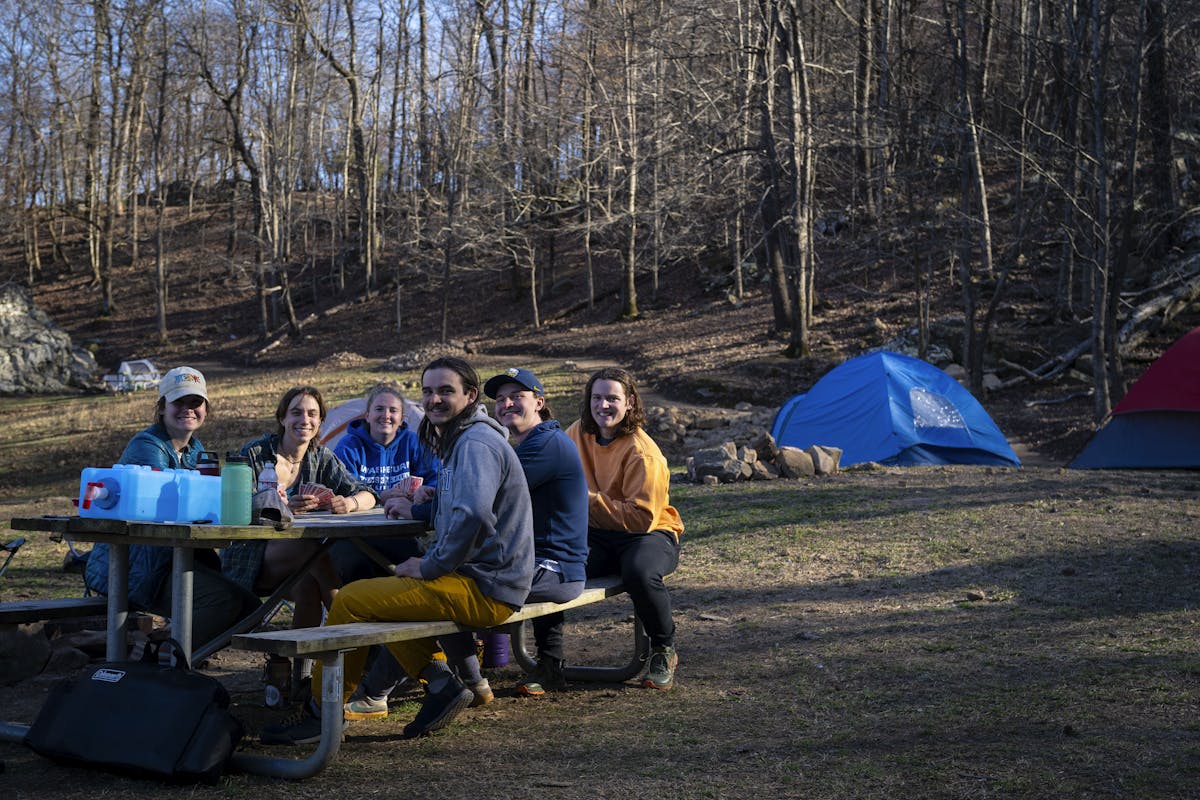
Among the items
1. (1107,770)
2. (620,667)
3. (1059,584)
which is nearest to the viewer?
(1107,770)

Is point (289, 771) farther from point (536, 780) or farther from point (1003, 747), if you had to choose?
point (1003, 747)

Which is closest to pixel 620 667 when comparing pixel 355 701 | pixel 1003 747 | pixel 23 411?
pixel 355 701

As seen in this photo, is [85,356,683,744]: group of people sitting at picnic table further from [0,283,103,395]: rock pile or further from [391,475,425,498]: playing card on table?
[0,283,103,395]: rock pile

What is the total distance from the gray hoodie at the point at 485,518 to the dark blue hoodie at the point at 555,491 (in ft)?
1.11

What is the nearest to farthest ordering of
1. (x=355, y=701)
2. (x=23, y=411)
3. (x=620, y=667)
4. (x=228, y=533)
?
(x=228, y=533) → (x=355, y=701) → (x=620, y=667) → (x=23, y=411)

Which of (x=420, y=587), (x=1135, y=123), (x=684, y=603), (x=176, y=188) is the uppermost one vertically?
(x=176, y=188)

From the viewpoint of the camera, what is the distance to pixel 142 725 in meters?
3.81

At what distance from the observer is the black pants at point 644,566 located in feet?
16.9

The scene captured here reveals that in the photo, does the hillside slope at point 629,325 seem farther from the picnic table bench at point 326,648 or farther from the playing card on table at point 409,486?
the picnic table bench at point 326,648

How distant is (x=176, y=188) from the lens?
58.4 meters

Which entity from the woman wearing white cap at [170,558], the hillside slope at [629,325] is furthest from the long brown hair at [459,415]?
the hillside slope at [629,325]

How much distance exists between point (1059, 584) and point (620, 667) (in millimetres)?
3105

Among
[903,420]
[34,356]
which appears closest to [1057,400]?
[903,420]

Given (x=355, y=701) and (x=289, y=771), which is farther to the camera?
(x=355, y=701)
